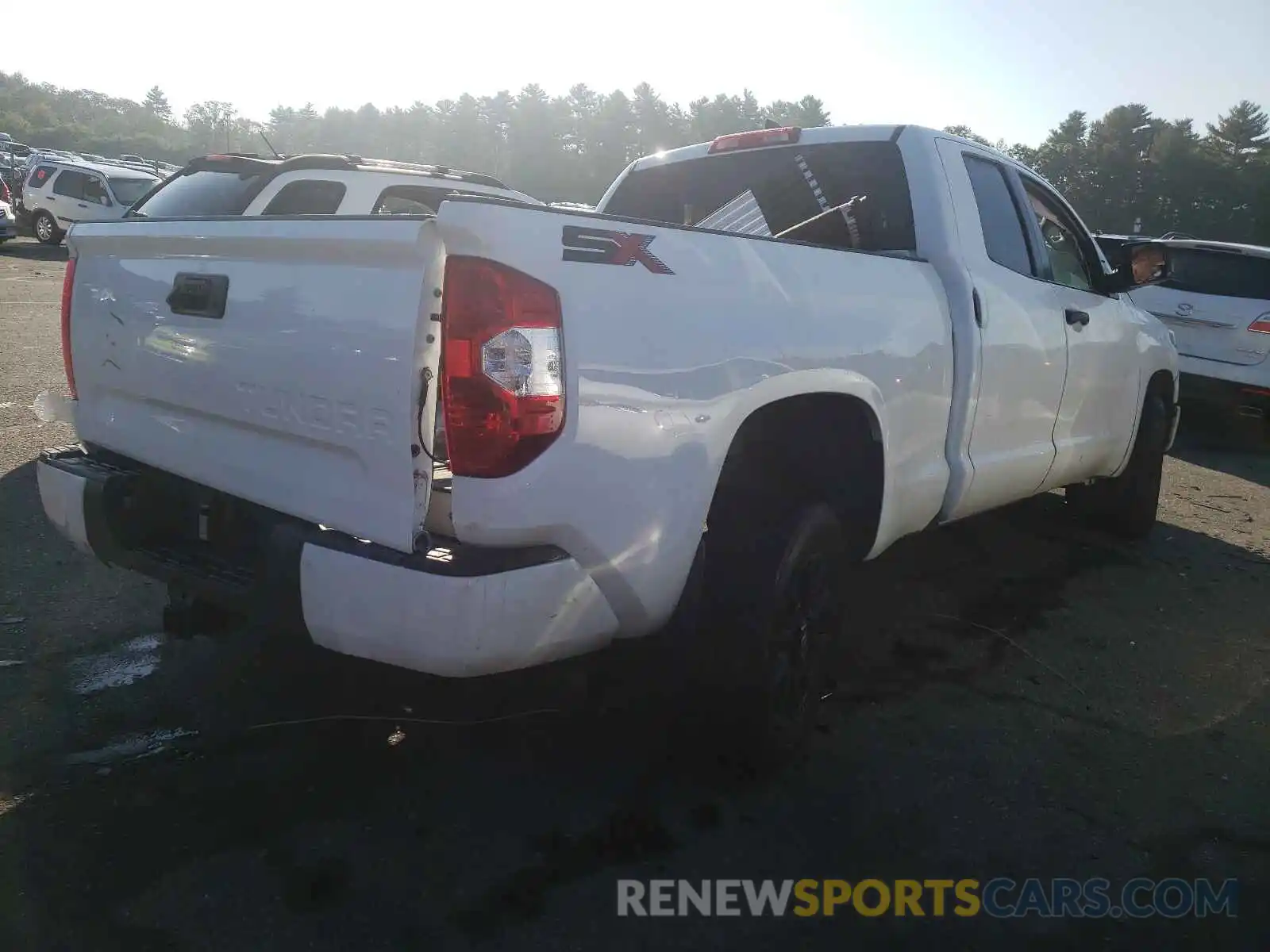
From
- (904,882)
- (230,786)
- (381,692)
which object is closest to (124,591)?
(381,692)

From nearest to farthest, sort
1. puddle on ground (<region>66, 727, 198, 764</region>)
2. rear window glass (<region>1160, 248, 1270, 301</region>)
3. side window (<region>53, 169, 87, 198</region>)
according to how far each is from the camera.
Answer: puddle on ground (<region>66, 727, 198, 764</region>), rear window glass (<region>1160, 248, 1270, 301</region>), side window (<region>53, 169, 87, 198</region>)

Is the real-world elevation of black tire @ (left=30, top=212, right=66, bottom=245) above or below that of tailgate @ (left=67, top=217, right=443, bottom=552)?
below

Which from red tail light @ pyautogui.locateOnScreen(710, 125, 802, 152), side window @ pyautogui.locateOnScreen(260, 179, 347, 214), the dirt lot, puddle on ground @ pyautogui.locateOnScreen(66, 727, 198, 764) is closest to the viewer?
the dirt lot

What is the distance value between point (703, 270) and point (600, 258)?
354 mm

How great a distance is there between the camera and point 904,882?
8.07ft

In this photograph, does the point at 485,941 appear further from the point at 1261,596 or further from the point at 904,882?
the point at 1261,596

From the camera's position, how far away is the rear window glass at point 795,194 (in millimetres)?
3787

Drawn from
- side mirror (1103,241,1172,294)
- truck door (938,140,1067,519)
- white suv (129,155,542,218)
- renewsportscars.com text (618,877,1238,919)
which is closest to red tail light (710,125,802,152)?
truck door (938,140,1067,519)

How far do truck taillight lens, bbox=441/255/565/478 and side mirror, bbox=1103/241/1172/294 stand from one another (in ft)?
11.5

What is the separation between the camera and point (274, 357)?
2.39m

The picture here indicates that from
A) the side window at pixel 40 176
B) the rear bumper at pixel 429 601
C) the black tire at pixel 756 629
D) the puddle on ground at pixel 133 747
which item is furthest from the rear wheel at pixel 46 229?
the black tire at pixel 756 629

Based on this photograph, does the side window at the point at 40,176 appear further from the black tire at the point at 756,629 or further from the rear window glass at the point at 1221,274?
the black tire at the point at 756,629

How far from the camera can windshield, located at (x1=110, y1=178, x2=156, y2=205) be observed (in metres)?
A: 19.5

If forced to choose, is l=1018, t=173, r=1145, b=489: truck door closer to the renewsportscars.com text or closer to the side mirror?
the side mirror
